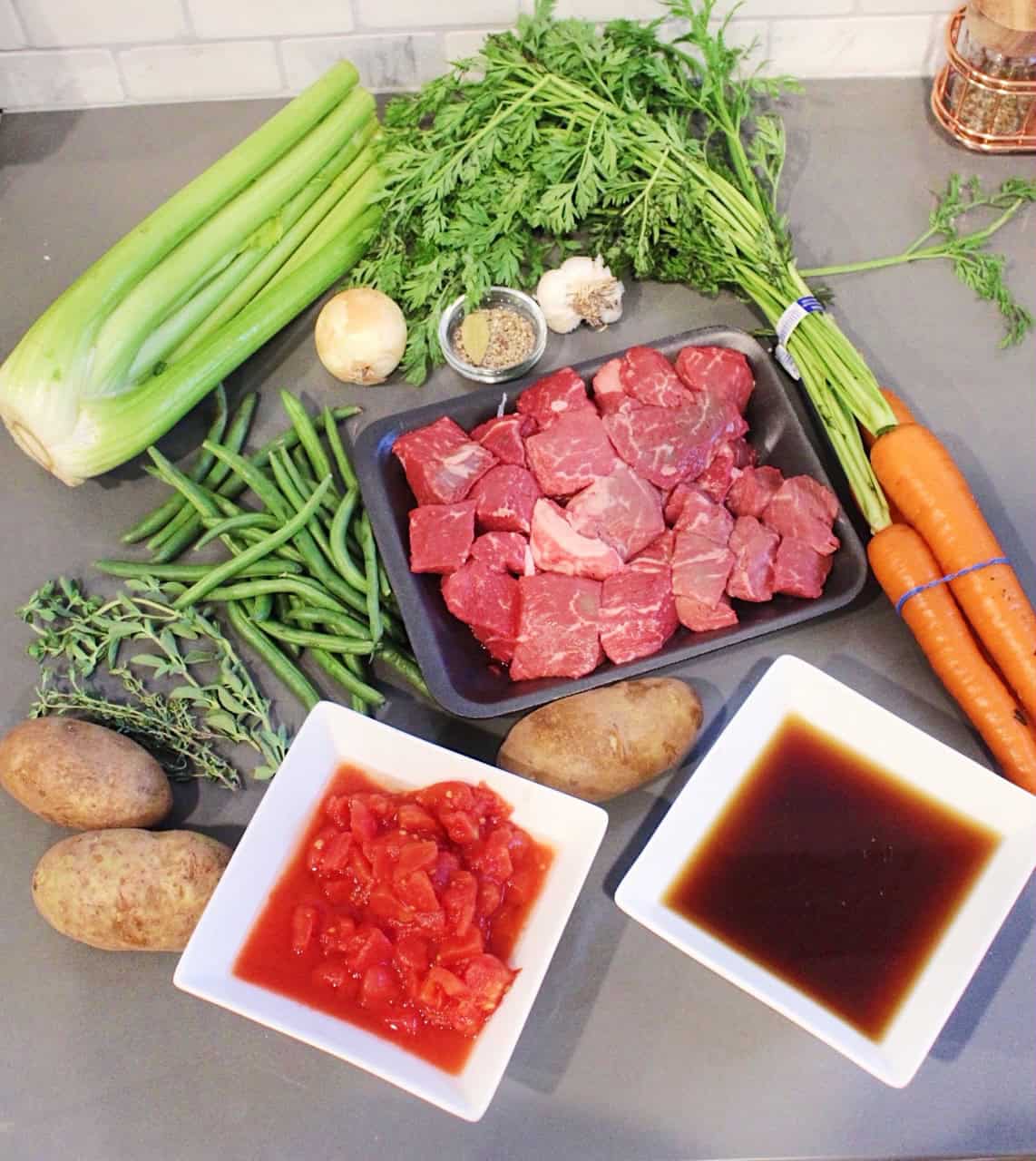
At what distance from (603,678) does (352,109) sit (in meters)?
1.59

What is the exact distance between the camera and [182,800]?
2.17m

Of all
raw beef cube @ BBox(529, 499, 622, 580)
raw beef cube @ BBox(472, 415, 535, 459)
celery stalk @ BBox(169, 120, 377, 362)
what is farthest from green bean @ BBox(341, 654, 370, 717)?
celery stalk @ BBox(169, 120, 377, 362)

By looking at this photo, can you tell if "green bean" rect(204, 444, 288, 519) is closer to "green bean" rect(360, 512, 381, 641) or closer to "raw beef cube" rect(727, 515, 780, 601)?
"green bean" rect(360, 512, 381, 641)

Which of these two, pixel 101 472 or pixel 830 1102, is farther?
pixel 101 472

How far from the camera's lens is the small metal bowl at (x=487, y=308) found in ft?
8.37

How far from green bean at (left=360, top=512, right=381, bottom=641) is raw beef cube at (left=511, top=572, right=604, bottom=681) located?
29 cm

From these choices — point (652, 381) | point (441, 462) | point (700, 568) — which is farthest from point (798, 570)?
point (441, 462)

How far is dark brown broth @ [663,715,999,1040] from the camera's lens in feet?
5.98

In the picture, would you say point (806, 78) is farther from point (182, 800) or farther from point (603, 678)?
point (182, 800)

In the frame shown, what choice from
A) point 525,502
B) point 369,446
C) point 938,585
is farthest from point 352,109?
point 938,585

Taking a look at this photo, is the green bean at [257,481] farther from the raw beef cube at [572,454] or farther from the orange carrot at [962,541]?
the orange carrot at [962,541]

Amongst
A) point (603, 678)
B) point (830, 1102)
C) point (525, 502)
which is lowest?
point (830, 1102)

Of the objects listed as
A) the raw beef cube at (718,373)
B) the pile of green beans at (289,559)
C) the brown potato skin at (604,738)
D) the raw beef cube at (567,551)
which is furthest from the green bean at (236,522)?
the raw beef cube at (718,373)

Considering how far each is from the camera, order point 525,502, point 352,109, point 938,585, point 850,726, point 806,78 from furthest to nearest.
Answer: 1. point 806,78
2. point 352,109
3. point 525,502
4. point 938,585
5. point 850,726
